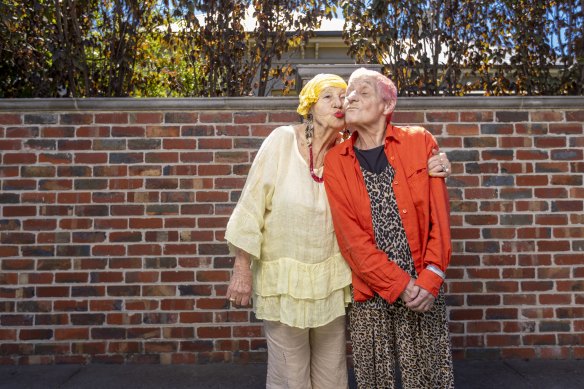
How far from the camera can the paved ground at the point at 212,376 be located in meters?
3.56

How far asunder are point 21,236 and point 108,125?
0.98 meters

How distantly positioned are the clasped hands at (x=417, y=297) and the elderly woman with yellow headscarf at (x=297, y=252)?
33 centimetres

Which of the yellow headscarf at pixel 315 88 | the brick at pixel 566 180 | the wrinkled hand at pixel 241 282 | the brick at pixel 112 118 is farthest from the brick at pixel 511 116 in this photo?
the brick at pixel 112 118

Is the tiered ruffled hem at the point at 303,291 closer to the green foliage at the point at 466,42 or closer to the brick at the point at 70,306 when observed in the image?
the brick at the point at 70,306

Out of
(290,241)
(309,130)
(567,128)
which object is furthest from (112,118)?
(567,128)

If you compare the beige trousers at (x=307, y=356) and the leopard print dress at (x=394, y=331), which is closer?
the leopard print dress at (x=394, y=331)

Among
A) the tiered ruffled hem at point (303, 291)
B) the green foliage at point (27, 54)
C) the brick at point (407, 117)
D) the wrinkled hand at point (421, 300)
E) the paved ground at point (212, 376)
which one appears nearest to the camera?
the wrinkled hand at point (421, 300)

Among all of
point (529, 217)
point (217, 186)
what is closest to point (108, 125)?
point (217, 186)

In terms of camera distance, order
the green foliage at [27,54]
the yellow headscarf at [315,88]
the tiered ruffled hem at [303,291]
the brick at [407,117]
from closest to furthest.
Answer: the tiered ruffled hem at [303,291], the yellow headscarf at [315,88], the brick at [407,117], the green foliage at [27,54]

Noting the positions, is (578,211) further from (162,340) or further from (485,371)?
(162,340)

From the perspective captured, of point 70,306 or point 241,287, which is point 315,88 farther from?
point 70,306

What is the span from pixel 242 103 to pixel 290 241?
1.62m

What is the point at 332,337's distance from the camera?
2.72 metres

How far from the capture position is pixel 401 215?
2.52 metres
